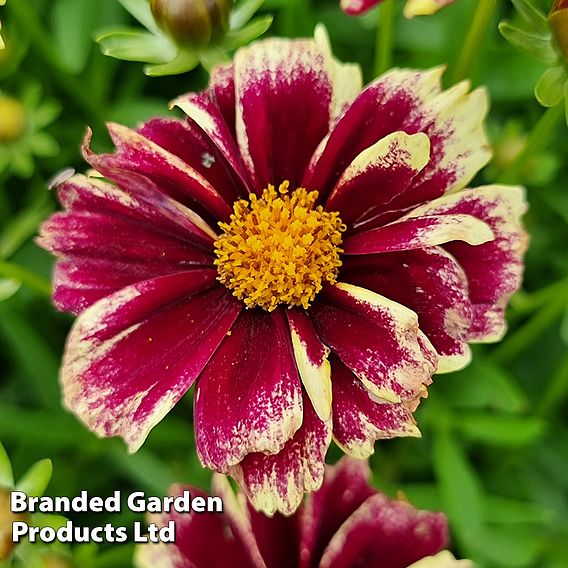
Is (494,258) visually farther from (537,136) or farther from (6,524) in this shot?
(6,524)

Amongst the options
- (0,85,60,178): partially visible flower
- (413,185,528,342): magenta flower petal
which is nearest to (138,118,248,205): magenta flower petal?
(413,185,528,342): magenta flower petal

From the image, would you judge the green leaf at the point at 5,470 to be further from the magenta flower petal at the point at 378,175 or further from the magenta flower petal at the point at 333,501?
the magenta flower petal at the point at 378,175

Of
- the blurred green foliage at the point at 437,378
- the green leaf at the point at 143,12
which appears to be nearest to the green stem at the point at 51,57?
the blurred green foliage at the point at 437,378

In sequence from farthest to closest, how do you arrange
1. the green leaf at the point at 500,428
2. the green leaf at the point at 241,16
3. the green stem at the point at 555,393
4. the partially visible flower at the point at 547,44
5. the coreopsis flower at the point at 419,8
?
the green stem at the point at 555,393
the green leaf at the point at 500,428
the green leaf at the point at 241,16
the partially visible flower at the point at 547,44
the coreopsis flower at the point at 419,8

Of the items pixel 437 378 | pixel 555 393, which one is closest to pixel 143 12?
pixel 437 378

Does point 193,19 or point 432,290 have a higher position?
point 193,19
